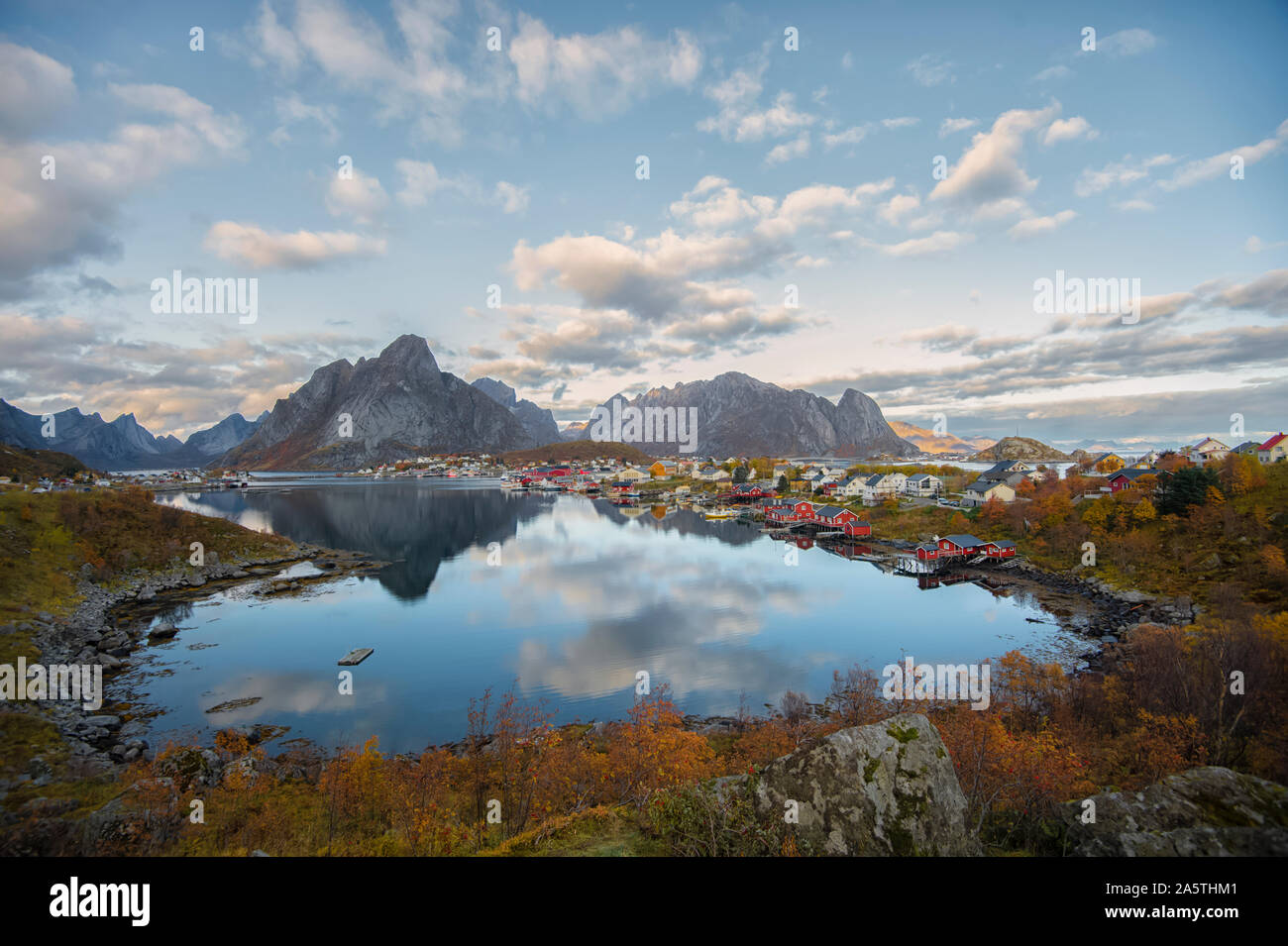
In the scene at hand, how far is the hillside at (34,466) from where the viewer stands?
48.2 m

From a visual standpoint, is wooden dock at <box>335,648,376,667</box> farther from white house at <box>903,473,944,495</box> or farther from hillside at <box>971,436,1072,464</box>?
hillside at <box>971,436,1072,464</box>

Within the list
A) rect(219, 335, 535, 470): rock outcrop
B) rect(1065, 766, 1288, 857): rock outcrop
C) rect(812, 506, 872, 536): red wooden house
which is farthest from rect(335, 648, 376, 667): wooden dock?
rect(219, 335, 535, 470): rock outcrop

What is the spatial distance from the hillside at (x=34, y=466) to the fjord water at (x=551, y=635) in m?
34.9

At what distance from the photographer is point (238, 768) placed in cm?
1093

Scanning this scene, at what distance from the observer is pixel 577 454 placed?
475ft

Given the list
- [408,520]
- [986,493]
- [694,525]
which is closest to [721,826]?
[986,493]

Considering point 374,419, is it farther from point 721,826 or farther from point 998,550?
point 721,826
